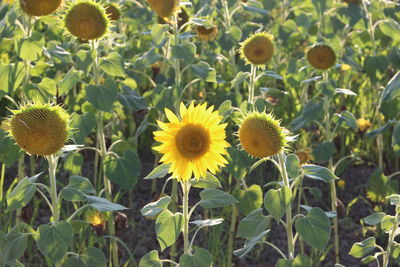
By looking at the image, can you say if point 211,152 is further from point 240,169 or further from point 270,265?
point 270,265

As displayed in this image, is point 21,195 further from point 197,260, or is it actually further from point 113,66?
point 113,66

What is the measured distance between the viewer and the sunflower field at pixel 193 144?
8.90ft

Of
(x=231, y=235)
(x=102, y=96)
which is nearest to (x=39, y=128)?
(x=102, y=96)

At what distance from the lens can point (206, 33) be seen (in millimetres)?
4234

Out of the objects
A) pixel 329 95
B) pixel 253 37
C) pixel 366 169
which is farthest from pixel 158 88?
pixel 366 169

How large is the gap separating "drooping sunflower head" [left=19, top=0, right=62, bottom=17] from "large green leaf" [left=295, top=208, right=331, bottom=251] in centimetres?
134

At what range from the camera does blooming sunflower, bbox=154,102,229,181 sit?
2.60 meters

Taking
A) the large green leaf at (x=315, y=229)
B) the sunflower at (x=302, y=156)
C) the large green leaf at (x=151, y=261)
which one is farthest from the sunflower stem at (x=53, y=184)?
the sunflower at (x=302, y=156)

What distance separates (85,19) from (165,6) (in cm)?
53

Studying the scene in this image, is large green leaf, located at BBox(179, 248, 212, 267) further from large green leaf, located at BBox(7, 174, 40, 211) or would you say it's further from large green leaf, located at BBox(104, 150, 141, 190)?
large green leaf, located at BBox(104, 150, 141, 190)

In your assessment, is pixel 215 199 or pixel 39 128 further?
pixel 215 199

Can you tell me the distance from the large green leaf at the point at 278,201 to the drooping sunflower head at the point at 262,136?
21cm

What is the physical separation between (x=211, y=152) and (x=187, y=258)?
37 cm

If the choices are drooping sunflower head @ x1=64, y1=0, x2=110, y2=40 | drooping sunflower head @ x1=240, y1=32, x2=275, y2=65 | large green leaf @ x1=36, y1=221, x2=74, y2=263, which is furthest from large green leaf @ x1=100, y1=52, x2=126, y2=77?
large green leaf @ x1=36, y1=221, x2=74, y2=263
